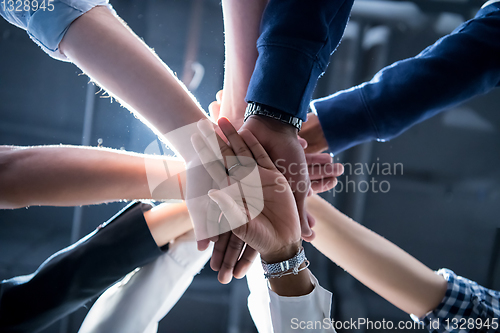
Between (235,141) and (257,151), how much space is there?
0.12 ft

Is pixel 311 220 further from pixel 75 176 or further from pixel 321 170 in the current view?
pixel 75 176

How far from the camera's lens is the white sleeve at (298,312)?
0.35 meters

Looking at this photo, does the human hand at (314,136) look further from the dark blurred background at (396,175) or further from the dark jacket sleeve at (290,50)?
the dark blurred background at (396,175)

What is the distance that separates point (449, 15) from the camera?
914 mm

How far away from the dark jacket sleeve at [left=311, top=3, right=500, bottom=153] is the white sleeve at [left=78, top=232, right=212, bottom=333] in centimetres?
39

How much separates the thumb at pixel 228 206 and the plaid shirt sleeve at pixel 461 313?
444 mm

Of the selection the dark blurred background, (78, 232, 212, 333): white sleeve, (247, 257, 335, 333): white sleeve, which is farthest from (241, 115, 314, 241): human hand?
the dark blurred background

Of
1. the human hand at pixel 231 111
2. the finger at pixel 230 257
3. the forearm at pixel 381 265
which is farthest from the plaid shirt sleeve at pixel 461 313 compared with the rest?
the human hand at pixel 231 111

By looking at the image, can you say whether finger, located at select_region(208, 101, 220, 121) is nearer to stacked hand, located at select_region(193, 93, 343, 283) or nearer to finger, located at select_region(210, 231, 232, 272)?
stacked hand, located at select_region(193, 93, 343, 283)

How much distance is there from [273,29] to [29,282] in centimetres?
56

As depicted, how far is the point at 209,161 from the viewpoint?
1.22ft

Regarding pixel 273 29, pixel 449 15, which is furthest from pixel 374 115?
pixel 449 15

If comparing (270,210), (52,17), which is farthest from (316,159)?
(52,17)

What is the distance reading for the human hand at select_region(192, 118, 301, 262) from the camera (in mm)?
330
